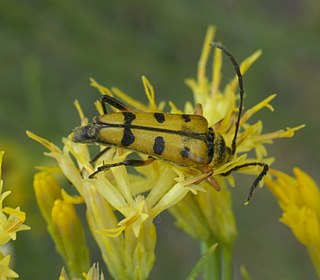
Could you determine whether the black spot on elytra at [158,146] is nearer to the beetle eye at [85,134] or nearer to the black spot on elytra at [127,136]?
the black spot on elytra at [127,136]

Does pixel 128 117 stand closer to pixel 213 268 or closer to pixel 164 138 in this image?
pixel 164 138

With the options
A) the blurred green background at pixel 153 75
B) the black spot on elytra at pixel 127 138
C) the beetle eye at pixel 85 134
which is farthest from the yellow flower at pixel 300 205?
the blurred green background at pixel 153 75

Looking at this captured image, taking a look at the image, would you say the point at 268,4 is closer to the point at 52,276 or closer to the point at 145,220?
the point at 52,276

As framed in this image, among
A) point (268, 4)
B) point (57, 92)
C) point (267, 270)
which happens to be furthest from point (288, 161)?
point (57, 92)

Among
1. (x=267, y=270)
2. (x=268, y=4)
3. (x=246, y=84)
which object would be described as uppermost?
(x=268, y=4)

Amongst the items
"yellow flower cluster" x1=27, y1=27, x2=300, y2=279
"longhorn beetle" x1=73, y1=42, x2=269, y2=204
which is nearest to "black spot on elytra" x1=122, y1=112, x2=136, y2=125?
"longhorn beetle" x1=73, y1=42, x2=269, y2=204

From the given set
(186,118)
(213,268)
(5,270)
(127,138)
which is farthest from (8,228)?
(213,268)

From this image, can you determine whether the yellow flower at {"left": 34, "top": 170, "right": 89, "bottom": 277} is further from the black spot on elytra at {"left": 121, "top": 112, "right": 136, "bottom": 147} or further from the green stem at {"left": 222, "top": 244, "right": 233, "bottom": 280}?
the green stem at {"left": 222, "top": 244, "right": 233, "bottom": 280}
